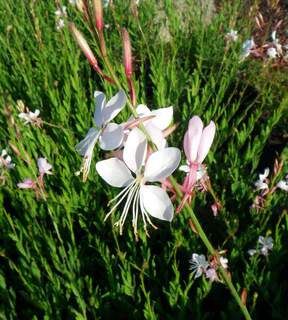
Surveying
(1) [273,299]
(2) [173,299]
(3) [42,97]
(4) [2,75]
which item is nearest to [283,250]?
(1) [273,299]

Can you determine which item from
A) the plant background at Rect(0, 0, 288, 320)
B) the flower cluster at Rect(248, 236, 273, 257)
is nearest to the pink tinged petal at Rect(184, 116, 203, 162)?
the plant background at Rect(0, 0, 288, 320)

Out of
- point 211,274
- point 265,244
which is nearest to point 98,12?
point 211,274

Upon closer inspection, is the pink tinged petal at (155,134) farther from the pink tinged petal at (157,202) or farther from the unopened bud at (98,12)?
the unopened bud at (98,12)

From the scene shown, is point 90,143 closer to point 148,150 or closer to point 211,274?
point 148,150

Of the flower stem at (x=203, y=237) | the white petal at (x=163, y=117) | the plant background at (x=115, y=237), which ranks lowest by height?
the plant background at (x=115, y=237)

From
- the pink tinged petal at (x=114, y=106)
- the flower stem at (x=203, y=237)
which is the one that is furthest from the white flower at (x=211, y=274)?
the pink tinged petal at (x=114, y=106)

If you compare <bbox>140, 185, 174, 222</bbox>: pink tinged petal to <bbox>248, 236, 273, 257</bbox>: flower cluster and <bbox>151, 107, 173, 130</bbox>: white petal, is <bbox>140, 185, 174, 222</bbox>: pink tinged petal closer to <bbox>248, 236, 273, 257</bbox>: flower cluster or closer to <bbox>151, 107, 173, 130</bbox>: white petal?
<bbox>151, 107, 173, 130</bbox>: white petal
